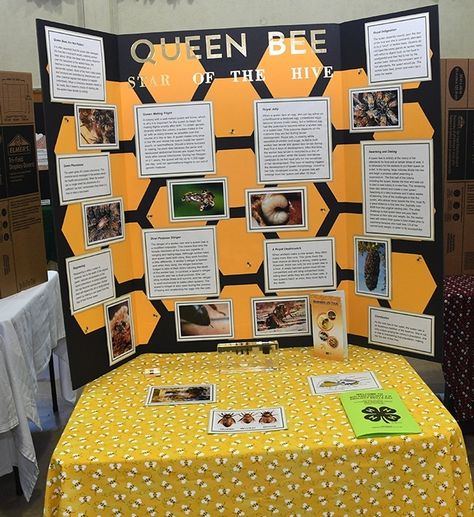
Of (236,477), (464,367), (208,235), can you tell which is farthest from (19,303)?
(464,367)

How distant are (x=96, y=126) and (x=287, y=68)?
0.57m

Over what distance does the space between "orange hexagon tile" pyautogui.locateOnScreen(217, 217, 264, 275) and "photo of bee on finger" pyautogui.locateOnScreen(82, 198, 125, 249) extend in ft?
0.97

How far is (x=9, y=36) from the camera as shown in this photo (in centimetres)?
538

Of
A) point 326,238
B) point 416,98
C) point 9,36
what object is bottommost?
point 326,238

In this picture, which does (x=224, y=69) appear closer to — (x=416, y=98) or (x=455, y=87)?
(x=416, y=98)

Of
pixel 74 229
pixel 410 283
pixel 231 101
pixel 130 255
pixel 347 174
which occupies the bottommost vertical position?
pixel 410 283

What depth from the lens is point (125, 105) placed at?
204cm

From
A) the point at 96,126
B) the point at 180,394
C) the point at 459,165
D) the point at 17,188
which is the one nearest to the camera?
the point at 180,394

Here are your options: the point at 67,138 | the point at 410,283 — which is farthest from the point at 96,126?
the point at 410,283

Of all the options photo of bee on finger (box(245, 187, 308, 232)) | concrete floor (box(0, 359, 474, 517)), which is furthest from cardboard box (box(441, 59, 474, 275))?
photo of bee on finger (box(245, 187, 308, 232))

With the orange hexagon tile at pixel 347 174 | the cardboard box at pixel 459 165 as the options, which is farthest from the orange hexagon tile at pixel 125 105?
the cardboard box at pixel 459 165

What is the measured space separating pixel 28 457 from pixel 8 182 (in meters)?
1.04

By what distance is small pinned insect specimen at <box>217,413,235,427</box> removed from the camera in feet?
5.44

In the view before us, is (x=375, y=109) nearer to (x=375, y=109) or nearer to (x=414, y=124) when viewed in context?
(x=375, y=109)
